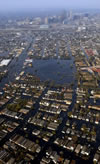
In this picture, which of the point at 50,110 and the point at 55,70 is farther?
the point at 55,70

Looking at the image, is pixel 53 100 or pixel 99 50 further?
pixel 99 50

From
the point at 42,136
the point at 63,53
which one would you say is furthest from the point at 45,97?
the point at 63,53

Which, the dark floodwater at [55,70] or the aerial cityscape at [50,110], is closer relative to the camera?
the aerial cityscape at [50,110]

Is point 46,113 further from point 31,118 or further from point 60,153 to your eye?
point 60,153

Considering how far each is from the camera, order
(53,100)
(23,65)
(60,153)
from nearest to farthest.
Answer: (60,153), (53,100), (23,65)

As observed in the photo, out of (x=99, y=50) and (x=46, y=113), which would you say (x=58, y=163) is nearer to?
(x=46, y=113)

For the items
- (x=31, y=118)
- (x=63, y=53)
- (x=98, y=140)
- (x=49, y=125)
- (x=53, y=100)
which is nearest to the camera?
(x=98, y=140)

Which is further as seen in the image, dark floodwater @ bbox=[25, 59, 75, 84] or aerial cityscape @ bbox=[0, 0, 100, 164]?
dark floodwater @ bbox=[25, 59, 75, 84]

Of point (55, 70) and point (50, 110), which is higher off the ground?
point (55, 70)
